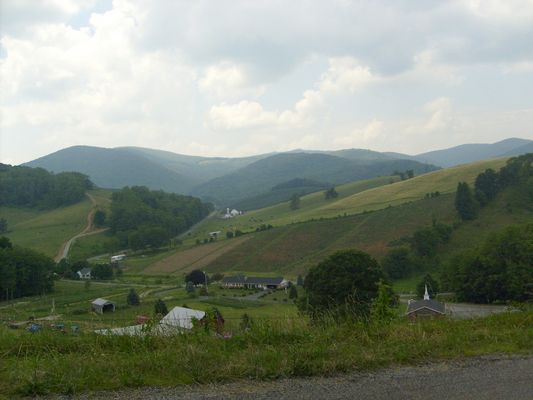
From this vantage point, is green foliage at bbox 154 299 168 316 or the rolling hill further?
the rolling hill

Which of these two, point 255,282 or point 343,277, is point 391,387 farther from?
point 255,282

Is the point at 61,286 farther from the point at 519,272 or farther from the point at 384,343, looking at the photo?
the point at 384,343

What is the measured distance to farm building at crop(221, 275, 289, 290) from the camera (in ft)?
212

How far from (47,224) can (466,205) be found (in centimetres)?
10059

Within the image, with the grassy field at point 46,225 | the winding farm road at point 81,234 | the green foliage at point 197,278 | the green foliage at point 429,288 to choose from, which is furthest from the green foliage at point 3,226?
the green foliage at point 429,288

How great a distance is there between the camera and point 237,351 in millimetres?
6605

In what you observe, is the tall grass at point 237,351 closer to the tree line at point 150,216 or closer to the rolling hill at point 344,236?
the rolling hill at point 344,236

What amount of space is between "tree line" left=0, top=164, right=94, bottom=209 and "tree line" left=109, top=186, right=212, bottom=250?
1577 centimetres

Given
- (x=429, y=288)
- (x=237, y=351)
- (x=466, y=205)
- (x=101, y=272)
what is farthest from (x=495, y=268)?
(x=101, y=272)

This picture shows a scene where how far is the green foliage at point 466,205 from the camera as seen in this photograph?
261 feet

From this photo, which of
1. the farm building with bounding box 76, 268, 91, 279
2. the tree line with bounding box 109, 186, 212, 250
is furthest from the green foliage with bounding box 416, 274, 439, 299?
the tree line with bounding box 109, 186, 212, 250

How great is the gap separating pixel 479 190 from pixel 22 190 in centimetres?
13689

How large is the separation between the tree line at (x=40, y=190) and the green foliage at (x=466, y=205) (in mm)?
115659

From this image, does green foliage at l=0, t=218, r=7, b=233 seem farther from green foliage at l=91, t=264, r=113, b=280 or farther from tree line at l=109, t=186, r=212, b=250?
green foliage at l=91, t=264, r=113, b=280
